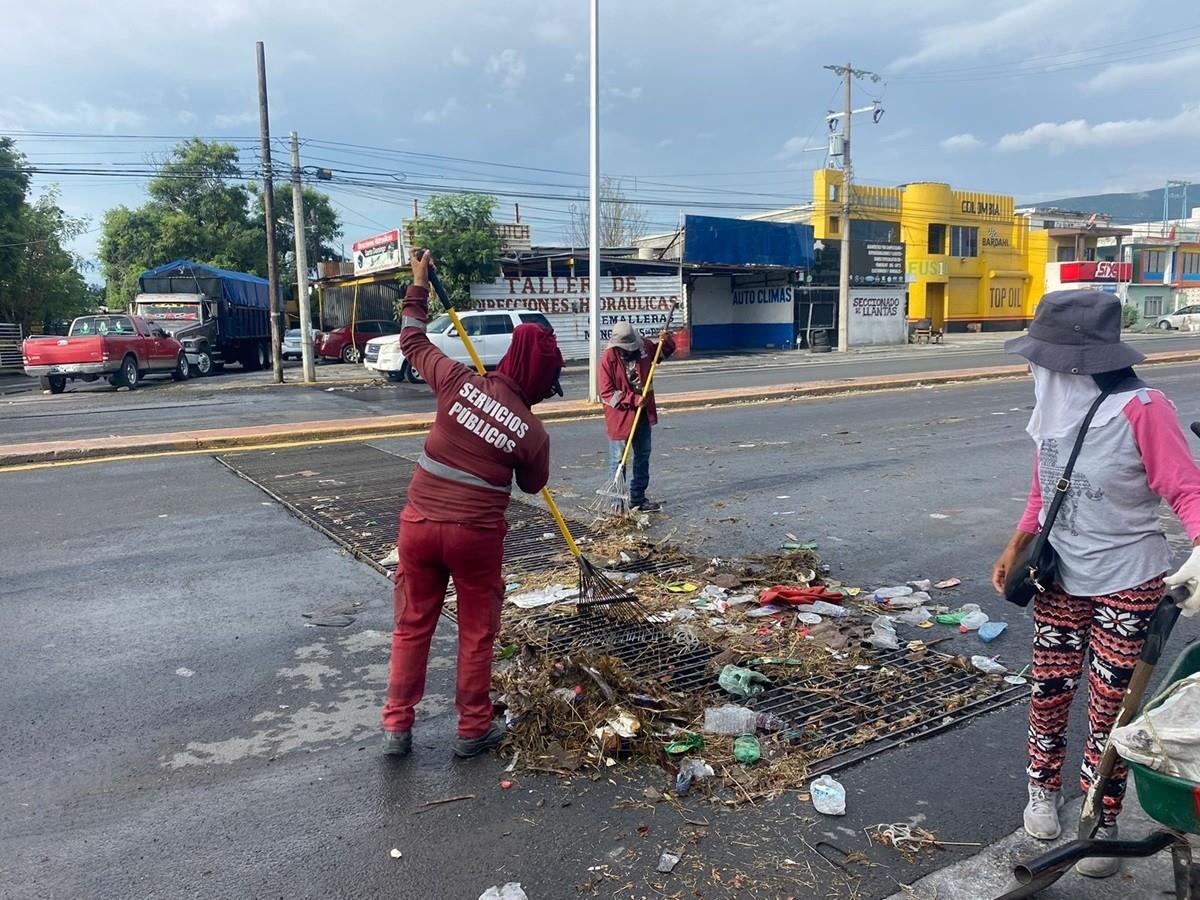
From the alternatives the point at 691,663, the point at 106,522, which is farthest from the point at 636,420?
the point at 106,522

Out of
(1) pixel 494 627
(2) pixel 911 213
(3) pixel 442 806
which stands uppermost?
(2) pixel 911 213

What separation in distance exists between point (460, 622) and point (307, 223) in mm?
49896

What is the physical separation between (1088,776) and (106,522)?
7.40 meters

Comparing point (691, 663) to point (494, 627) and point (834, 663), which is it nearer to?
point (834, 663)

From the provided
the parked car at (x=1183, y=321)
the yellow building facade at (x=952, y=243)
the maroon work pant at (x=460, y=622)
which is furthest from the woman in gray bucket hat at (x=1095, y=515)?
the parked car at (x=1183, y=321)

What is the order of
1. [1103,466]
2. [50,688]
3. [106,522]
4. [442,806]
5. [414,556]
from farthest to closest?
[106,522], [50,688], [414,556], [442,806], [1103,466]

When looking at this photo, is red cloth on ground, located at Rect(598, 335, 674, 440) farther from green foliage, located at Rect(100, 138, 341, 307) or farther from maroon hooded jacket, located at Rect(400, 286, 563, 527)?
green foliage, located at Rect(100, 138, 341, 307)

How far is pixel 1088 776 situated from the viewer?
2.88 meters

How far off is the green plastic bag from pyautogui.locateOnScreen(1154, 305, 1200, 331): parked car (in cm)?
5743

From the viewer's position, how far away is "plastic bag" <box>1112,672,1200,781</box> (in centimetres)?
196

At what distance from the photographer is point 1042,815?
9.50 ft

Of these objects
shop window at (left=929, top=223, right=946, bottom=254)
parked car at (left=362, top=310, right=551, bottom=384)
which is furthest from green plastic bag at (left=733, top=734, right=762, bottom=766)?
shop window at (left=929, top=223, right=946, bottom=254)

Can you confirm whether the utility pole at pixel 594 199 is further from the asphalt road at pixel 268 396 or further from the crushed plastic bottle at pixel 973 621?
the crushed plastic bottle at pixel 973 621

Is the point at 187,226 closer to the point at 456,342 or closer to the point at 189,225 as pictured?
the point at 189,225
